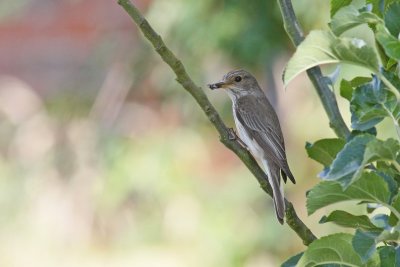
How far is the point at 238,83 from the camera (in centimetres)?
471

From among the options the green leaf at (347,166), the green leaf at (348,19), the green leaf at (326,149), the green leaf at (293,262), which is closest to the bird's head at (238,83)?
the green leaf at (326,149)

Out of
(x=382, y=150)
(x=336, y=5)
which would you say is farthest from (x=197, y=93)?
(x=382, y=150)

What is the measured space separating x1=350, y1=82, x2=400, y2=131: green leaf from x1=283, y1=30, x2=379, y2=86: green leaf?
0.21 ft

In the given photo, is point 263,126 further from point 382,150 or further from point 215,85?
point 382,150

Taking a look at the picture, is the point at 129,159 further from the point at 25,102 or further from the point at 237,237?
the point at 25,102

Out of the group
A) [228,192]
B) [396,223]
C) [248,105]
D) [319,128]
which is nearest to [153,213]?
[228,192]

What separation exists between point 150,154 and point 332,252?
5.48 metres

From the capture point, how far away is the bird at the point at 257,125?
12.5 ft

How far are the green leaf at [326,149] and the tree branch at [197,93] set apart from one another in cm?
15

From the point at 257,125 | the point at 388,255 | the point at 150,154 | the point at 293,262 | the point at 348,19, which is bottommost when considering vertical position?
the point at 388,255

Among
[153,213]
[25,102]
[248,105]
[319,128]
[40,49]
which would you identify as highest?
[40,49]

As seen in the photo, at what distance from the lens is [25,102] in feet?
30.0

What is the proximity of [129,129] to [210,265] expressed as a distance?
1.57 meters

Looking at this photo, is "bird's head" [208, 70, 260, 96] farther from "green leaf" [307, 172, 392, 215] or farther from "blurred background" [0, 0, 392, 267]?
"green leaf" [307, 172, 392, 215]
